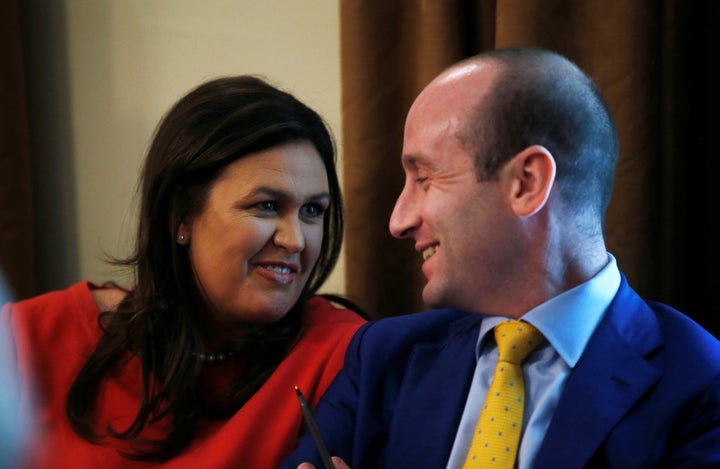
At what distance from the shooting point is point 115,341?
169 centimetres

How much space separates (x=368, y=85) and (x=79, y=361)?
0.82 meters

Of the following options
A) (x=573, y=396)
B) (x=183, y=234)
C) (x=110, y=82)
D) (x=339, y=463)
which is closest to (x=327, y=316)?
(x=183, y=234)

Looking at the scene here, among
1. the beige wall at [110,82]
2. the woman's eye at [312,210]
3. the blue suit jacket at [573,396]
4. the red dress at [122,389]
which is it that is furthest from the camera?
the beige wall at [110,82]

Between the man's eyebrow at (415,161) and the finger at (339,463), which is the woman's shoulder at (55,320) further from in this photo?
the man's eyebrow at (415,161)

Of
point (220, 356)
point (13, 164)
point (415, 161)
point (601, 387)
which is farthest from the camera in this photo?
point (13, 164)

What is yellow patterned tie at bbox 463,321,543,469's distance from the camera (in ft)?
3.76

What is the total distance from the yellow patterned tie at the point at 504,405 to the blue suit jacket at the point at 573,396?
48 mm

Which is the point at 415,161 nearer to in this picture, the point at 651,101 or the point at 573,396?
the point at 573,396

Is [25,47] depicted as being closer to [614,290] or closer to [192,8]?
[192,8]

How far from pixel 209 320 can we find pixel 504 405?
75 cm

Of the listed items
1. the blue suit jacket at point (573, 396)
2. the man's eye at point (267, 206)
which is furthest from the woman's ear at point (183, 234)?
the blue suit jacket at point (573, 396)

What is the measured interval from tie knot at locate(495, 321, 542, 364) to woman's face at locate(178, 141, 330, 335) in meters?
0.50

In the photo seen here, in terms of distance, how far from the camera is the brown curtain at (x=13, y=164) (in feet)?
7.36

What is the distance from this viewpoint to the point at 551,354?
1214mm
